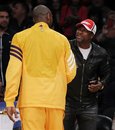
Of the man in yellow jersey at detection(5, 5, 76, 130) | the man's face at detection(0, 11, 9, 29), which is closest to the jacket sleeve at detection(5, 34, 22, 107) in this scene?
the man in yellow jersey at detection(5, 5, 76, 130)

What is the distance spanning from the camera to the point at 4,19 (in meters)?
10.3

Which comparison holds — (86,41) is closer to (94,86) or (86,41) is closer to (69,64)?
(94,86)

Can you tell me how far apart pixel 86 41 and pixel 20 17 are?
144 inches

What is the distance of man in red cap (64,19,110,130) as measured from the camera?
8.28 metres

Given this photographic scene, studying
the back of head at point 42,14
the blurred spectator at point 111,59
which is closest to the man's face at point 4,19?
the blurred spectator at point 111,59

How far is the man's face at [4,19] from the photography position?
1027cm

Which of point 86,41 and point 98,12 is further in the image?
point 98,12

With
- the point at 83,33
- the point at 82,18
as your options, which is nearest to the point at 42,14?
the point at 83,33

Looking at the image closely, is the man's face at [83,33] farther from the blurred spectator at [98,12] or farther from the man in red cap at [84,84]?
the blurred spectator at [98,12]

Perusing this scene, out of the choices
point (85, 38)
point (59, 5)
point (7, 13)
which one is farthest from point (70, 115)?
point (59, 5)

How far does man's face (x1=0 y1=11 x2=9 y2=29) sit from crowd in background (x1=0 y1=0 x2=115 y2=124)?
0.60ft

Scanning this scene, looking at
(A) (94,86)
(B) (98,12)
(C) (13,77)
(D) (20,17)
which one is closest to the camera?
(C) (13,77)

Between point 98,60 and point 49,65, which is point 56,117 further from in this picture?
point 98,60

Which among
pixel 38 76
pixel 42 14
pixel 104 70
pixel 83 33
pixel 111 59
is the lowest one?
pixel 111 59
